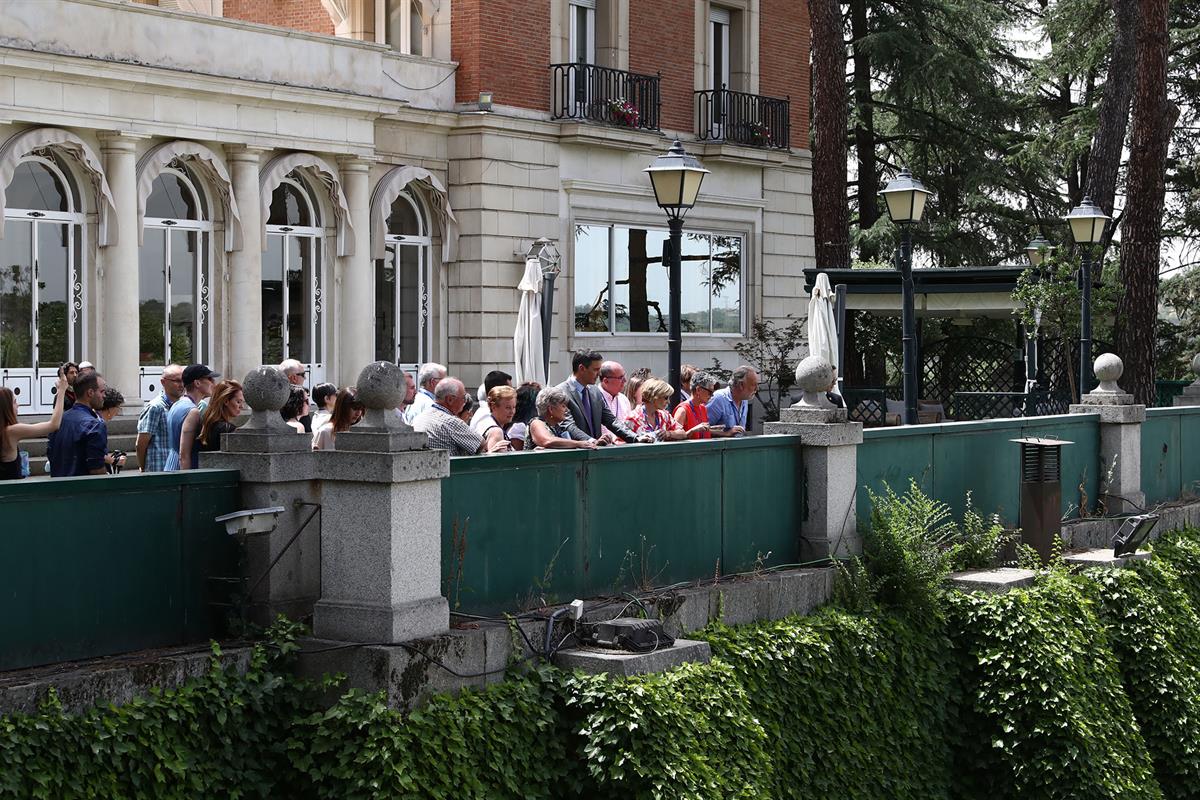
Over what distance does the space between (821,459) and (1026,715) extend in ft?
8.85

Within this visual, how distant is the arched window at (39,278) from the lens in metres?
20.4

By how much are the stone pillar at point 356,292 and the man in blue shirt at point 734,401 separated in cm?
909

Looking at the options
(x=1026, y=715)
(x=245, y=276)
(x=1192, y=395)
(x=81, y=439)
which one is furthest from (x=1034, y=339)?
(x=81, y=439)

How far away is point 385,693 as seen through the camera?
8.66 meters

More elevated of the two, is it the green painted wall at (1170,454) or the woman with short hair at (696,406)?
the woman with short hair at (696,406)

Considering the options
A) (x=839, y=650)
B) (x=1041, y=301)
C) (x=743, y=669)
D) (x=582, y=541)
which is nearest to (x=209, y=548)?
(x=582, y=541)

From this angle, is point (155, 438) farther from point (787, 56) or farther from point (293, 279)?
point (787, 56)

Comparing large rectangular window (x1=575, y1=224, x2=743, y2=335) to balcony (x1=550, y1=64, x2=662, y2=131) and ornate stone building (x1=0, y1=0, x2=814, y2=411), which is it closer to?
ornate stone building (x1=0, y1=0, x2=814, y2=411)

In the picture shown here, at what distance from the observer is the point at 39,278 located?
67.7 ft

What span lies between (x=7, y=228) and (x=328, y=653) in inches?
525

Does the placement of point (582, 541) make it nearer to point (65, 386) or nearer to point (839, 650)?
point (839, 650)

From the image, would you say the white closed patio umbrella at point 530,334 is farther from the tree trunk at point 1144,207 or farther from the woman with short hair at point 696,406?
the tree trunk at point 1144,207

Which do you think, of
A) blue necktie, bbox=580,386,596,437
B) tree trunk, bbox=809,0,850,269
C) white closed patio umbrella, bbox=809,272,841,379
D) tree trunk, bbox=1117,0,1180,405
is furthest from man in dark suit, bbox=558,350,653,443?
tree trunk, bbox=809,0,850,269

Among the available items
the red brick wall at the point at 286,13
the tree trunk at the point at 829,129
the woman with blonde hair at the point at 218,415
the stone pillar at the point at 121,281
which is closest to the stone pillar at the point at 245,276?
the stone pillar at the point at 121,281
